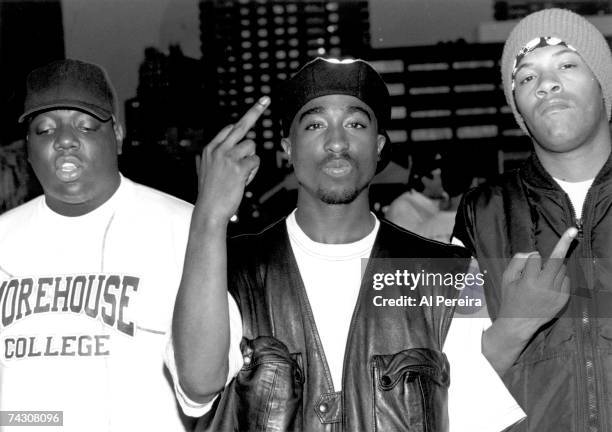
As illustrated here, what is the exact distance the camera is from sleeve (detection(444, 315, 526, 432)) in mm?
2029

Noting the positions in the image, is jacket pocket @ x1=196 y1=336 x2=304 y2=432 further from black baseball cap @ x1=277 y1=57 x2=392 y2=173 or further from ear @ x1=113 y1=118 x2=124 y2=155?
ear @ x1=113 y1=118 x2=124 y2=155

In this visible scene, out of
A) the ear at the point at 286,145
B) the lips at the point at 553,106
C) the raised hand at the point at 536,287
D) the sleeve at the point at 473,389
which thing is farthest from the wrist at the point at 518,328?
the ear at the point at 286,145

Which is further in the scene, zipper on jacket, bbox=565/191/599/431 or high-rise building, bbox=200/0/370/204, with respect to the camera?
high-rise building, bbox=200/0/370/204

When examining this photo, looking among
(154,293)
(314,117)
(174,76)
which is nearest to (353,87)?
(314,117)

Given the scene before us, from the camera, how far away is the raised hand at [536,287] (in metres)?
1.94

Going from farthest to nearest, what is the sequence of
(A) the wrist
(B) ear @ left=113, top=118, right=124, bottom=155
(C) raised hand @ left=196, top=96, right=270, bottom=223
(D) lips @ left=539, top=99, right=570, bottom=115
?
(B) ear @ left=113, top=118, right=124, bottom=155
(D) lips @ left=539, top=99, right=570, bottom=115
(A) the wrist
(C) raised hand @ left=196, top=96, right=270, bottom=223

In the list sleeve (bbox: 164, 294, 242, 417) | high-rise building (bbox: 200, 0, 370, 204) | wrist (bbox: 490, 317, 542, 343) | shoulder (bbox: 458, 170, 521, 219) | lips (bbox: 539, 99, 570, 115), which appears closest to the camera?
sleeve (bbox: 164, 294, 242, 417)

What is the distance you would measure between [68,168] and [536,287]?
147 centimetres

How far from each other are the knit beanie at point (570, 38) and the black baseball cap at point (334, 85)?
0.42 metres

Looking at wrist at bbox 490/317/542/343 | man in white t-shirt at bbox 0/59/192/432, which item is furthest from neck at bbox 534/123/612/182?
man in white t-shirt at bbox 0/59/192/432

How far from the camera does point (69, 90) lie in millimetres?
2432

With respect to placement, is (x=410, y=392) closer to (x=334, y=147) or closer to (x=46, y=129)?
Answer: (x=334, y=147)

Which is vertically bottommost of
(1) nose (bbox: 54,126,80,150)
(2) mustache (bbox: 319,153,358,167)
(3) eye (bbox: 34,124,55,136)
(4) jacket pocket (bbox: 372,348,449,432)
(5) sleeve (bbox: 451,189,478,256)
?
(4) jacket pocket (bbox: 372,348,449,432)

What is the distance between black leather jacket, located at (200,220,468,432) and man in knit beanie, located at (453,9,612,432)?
0.63 ft
